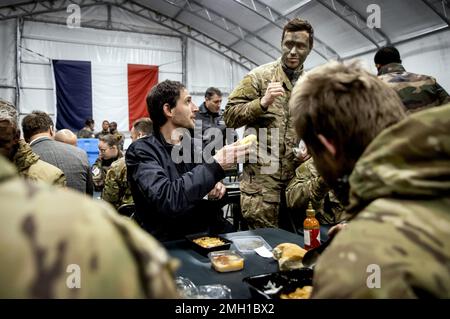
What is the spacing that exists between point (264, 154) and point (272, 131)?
7.5 inches

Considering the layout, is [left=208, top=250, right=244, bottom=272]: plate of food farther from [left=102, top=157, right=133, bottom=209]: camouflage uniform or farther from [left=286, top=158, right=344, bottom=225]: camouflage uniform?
[left=102, top=157, right=133, bottom=209]: camouflage uniform

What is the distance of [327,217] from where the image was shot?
275cm

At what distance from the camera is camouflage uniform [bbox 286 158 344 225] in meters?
2.42

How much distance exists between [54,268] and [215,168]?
159cm

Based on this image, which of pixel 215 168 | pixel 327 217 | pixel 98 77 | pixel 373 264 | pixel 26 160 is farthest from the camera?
pixel 98 77

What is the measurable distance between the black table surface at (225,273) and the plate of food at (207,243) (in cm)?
3

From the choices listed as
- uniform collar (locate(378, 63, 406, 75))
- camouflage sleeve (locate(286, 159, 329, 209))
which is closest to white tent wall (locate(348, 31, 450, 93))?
uniform collar (locate(378, 63, 406, 75))

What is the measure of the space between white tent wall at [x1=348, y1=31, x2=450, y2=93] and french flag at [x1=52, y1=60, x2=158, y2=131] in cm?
750

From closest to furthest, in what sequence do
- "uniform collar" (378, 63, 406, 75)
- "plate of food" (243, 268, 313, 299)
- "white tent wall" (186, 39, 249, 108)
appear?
1. "plate of food" (243, 268, 313, 299)
2. "uniform collar" (378, 63, 406, 75)
3. "white tent wall" (186, 39, 249, 108)

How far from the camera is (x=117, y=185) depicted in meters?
4.18

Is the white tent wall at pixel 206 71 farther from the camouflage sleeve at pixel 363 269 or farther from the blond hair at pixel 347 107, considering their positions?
the camouflage sleeve at pixel 363 269

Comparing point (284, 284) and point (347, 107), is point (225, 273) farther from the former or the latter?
point (347, 107)
